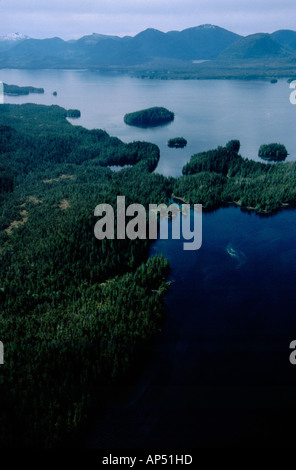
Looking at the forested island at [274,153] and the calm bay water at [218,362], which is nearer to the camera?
the calm bay water at [218,362]

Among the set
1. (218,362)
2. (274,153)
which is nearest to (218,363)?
(218,362)

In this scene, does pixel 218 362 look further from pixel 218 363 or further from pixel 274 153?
pixel 274 153

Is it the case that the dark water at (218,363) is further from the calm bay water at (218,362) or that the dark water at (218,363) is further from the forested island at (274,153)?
the forested island at (274,153)

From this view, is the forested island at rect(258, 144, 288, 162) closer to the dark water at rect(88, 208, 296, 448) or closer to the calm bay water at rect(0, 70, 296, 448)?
the calm bay water at rect(0, 70, 296, 448)

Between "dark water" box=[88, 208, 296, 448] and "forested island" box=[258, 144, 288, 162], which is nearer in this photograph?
"dark water" box=[88, 208, 296, 448]

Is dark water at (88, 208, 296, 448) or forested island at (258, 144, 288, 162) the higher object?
forested island at (258, 144, 288, 162)

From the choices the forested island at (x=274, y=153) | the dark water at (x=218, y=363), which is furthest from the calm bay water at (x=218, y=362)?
the forested island at (x=274, y=153)

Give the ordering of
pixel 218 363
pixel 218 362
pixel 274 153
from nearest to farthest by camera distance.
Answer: pixel 218 363 < pixel 218 362 < pixel 274 153

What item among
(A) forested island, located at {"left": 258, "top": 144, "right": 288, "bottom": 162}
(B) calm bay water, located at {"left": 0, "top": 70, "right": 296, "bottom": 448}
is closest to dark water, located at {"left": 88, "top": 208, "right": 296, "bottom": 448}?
(B) calm bay water, located at {"left": 0, "top": 70, "right": 296, "bottom": 448}
